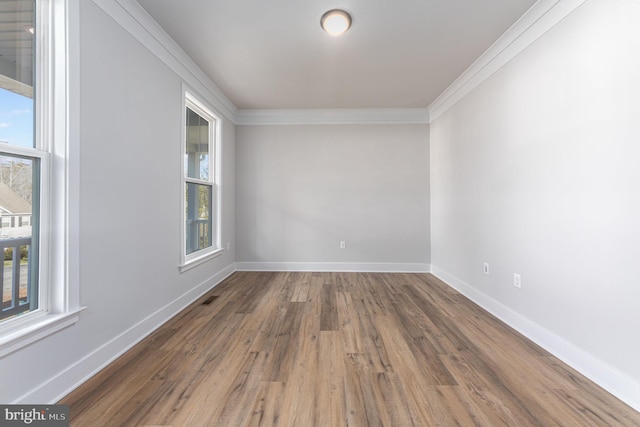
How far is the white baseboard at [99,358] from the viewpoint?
1323 mm

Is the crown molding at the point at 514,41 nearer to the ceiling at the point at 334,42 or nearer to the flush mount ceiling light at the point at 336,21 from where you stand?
the ceiling at the point at 334,42

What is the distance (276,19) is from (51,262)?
7.44ft

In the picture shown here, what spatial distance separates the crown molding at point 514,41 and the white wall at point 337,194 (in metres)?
1.15

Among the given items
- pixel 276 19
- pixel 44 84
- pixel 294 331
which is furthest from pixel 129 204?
pixel 276 19

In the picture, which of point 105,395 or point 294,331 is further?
point 294,331

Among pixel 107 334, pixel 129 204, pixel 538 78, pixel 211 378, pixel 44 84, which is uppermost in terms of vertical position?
pixel 538 78

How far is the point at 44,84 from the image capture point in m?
1.42

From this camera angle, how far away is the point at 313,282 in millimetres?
3555

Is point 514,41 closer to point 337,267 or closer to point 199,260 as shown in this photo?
point 337,267

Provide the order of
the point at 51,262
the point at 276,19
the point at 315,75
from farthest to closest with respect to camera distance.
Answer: the point at 315,75 → the point at 276,19 → the point at 51,262

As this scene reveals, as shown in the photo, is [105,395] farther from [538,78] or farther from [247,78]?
[538,78]

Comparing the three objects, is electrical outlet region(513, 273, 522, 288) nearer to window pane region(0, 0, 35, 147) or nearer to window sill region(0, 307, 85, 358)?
window sill region(0, 307, 85, 358)

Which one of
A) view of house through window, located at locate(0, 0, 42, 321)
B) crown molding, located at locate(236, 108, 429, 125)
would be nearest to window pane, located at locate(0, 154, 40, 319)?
view of house through window, located at locate(0, 0, 42, 321)

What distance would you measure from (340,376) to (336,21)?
2605 millimetres
